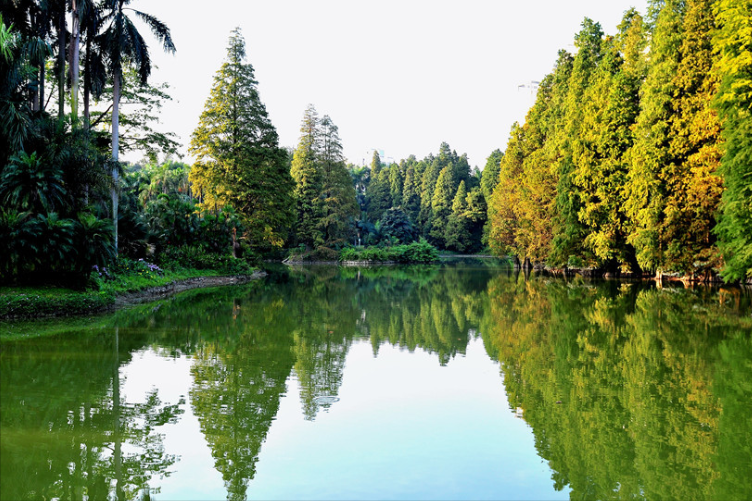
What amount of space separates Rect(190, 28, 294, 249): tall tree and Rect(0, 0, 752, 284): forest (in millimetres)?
94

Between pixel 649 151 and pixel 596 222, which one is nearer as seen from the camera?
pixel 649 151

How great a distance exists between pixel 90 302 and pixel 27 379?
699 centimetres

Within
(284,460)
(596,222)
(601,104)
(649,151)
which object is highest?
(601,104)

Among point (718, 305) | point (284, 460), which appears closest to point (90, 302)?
point (284, 460)

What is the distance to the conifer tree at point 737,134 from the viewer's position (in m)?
16.9

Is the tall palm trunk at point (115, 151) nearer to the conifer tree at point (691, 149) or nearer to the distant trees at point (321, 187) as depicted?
the conifer tree at point (691, 149)

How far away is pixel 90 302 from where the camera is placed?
551 inches

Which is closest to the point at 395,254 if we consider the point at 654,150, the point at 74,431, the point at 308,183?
the point at 308,183

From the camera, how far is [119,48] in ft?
63.9

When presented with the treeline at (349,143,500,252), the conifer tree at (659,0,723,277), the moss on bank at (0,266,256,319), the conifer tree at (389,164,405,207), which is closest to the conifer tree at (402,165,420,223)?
the treeline at (349,143,500,252)

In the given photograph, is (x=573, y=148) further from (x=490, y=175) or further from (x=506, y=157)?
(x=490, y=175)

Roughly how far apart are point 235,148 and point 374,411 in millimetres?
28557

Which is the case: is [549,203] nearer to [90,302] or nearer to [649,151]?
[649,151]

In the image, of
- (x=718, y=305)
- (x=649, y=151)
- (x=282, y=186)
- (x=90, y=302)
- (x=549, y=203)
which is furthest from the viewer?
(x=282, y=186)
